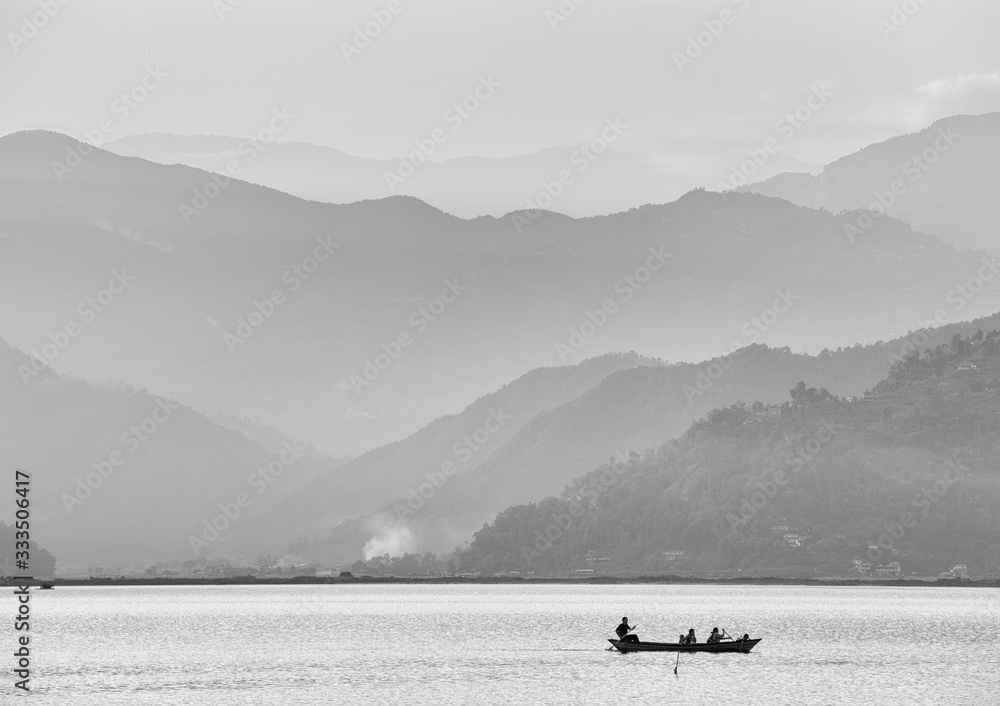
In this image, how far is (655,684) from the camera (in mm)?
196250

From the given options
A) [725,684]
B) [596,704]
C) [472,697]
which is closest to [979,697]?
[725,684]

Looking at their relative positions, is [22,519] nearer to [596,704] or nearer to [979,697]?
[596,704]

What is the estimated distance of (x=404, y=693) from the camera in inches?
7436

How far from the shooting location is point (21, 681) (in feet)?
640

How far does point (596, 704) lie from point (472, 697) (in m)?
14.8

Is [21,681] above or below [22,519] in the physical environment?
below

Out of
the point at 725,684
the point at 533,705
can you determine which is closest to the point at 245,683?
the point at 533,705

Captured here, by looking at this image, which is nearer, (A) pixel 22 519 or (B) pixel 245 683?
(A) pixel 22 519

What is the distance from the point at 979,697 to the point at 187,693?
83.9 metres

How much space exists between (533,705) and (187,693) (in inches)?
1518

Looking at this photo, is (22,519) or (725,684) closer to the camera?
(22,519)

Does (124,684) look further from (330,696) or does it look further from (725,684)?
(725,684)

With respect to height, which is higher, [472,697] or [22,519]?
[22,519]

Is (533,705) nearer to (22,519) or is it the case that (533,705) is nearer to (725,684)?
(725,684)
